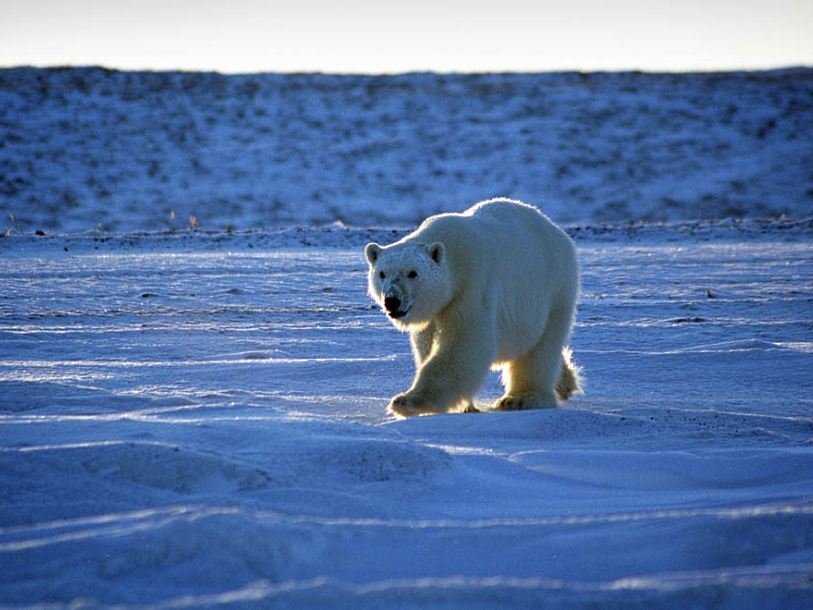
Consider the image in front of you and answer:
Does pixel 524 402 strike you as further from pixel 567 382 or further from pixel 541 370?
pixel 567 382

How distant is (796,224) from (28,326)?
1204 centimetres

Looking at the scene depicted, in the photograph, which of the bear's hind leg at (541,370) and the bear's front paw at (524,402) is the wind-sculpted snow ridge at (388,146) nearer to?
the bear's hind leg at (541,370)

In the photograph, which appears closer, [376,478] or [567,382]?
[376,478]

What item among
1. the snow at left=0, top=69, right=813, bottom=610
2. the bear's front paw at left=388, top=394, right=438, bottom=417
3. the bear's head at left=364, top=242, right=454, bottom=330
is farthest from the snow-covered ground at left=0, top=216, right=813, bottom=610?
the bear's head at left=364, top=242, right=454, bottom=330

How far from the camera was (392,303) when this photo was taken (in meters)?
4.29

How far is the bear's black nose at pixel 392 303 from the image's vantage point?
4.28 metres

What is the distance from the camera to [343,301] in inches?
334

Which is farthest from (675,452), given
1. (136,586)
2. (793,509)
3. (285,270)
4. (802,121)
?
(802,121)

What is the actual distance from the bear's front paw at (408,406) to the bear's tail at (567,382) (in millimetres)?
1191

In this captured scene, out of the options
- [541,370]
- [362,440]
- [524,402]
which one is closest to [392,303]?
[524,402]

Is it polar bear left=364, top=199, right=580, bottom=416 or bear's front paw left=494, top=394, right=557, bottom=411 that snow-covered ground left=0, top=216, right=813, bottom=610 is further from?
polar bear left=364, top=199, right=580, bottom=416

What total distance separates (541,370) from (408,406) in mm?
1045

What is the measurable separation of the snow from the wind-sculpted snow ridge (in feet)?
25.5

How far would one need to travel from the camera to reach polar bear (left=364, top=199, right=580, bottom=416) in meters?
4.39
